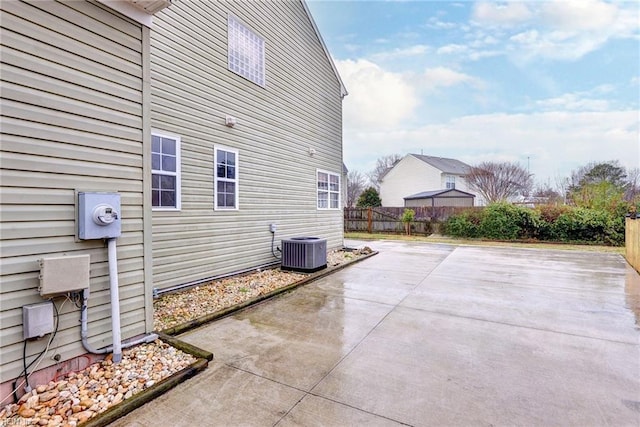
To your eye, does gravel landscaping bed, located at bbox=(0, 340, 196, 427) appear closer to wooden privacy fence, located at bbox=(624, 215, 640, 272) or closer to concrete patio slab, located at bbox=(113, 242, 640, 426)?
concrete patio slab, located at bbox=(113, 242, 640, 426)

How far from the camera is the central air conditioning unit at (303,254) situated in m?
6.60

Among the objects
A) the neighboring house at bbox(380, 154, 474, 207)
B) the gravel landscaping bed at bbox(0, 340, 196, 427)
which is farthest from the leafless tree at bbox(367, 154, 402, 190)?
the gravel landscaping bed at bbox(0, 340, 196, 427)

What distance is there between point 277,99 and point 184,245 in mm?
4190

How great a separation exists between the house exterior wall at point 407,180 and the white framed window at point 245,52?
23.5m

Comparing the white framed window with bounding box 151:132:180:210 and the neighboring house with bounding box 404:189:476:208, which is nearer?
the white framed window with bounding box 151:132:180:210

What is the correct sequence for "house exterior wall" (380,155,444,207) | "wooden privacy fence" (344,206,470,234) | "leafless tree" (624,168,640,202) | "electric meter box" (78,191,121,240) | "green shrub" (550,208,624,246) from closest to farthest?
"electric meter box" (78,191,121,240), "green shrub" (550,208,624,246), "wooden privacy fence" (344,206,470,234), "leafless tree" (624,168,640,202), "house exterior wall" (380,155,444,207)

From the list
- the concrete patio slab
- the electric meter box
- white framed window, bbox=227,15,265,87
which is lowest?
the concrete patio slab

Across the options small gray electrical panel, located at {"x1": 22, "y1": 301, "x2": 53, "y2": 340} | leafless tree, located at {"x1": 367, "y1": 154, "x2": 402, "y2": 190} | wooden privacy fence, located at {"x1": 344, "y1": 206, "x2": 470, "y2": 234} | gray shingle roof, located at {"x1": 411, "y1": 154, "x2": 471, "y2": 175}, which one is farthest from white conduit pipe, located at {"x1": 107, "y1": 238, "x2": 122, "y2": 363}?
leafless tree, located at {"x1": 367, "y1": 154, "x2": 402, "y2": 190}

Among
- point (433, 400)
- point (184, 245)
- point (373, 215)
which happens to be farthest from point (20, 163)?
point (373, 215)

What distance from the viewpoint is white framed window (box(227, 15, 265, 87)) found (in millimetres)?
6027

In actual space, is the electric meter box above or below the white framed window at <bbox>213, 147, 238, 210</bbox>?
below

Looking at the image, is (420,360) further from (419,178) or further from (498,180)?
(498,180)

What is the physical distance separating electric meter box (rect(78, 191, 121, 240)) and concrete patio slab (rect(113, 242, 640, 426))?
4.69ft

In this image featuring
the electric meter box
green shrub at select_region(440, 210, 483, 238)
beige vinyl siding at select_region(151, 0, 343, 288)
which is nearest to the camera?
the electric meter box
